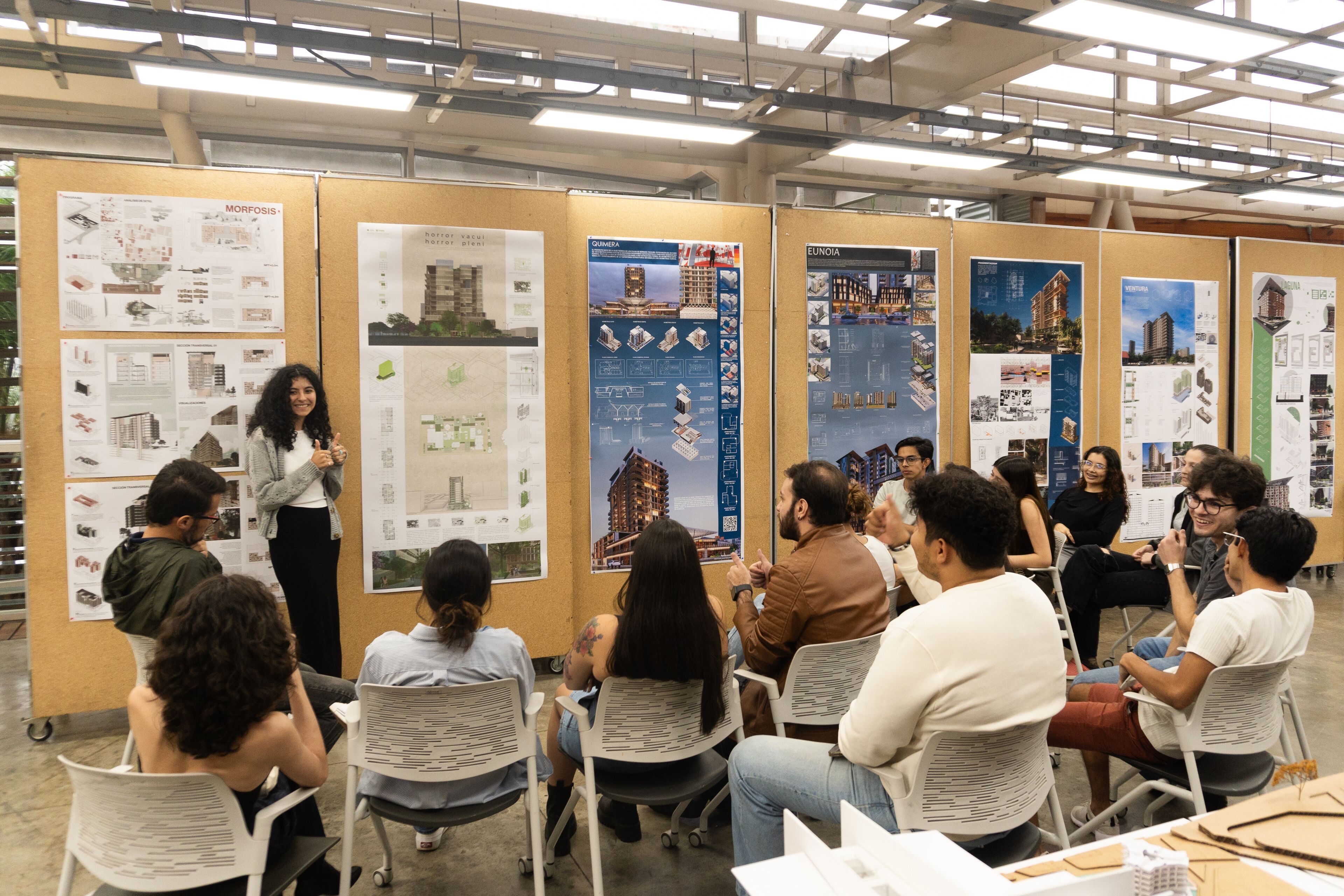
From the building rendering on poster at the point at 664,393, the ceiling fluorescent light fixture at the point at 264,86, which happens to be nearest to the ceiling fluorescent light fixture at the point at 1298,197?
the building rendering on poster at the point at 664,393

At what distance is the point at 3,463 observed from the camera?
5996mm

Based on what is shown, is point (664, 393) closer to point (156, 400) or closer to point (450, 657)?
point (156, 400)

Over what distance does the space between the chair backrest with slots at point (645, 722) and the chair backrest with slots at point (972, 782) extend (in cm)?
72

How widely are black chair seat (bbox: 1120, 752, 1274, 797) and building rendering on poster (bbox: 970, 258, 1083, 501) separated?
11.7 ft

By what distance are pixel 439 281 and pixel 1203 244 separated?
6312 mm

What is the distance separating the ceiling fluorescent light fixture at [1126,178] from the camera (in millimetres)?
5809

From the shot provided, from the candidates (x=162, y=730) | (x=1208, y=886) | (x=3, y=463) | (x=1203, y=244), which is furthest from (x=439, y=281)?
(x=1203, y=244)

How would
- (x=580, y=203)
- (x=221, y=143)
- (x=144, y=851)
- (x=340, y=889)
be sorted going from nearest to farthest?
(x=144, y=851) → (x=340, y=889) → (x=580, y=203) → (x=221, y=143)

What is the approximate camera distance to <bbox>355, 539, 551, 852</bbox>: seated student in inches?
96.9

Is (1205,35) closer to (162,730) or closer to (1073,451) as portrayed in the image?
(1073,451)

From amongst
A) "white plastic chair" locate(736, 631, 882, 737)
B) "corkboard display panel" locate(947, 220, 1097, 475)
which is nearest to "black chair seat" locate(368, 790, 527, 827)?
"white plastic chair" locate(736, 631, 882, 737)

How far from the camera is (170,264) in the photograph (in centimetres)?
430

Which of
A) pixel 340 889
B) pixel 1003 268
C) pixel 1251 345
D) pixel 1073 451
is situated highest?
pixel 1003 268

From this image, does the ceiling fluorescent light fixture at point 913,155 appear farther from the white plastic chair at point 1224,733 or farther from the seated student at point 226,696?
the seated student at point 226,696
